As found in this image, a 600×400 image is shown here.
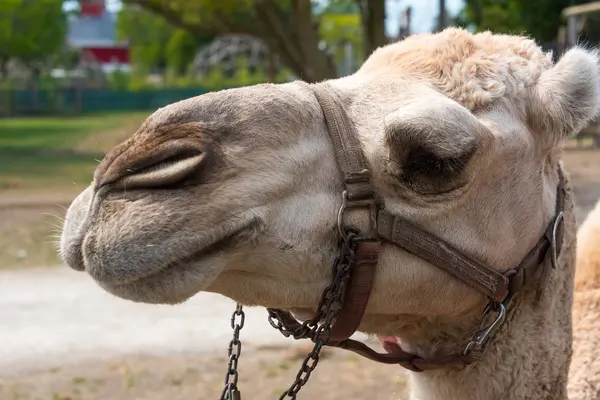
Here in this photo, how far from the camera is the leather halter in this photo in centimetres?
206

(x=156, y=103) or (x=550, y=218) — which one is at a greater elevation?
(x=550, y=218)

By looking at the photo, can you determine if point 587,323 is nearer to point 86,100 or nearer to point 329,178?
point 329,178

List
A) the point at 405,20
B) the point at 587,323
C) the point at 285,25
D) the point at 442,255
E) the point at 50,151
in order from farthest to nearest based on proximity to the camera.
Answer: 1. the point at 50,151
2. the point at 285,25
3. the point at 405,20
4. the point at 587,323
5. the point at 442,255

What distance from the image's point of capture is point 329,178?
81.9 inches

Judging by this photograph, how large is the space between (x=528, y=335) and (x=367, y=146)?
0.74 m

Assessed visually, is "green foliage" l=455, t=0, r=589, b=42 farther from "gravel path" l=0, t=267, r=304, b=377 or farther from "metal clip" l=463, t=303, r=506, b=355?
"metal clip" l=463, t=303, r=506, b=355

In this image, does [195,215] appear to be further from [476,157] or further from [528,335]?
[528,335]

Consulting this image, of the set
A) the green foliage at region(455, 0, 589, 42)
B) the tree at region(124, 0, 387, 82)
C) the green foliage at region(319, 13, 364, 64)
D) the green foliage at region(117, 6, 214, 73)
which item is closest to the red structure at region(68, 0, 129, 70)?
the green foliage at region(117, 6, 214, 73)

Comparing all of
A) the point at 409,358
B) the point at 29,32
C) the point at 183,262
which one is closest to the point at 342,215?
the point at 183,262

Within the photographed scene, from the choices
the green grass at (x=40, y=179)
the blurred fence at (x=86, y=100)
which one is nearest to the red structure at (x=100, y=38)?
the blurred fence at (x=86, y=100)

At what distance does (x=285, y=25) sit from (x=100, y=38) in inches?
3312

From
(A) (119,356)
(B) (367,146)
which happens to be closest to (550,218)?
(B) (367,146)

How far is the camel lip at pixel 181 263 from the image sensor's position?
6.13ft

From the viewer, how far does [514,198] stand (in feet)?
7.37
